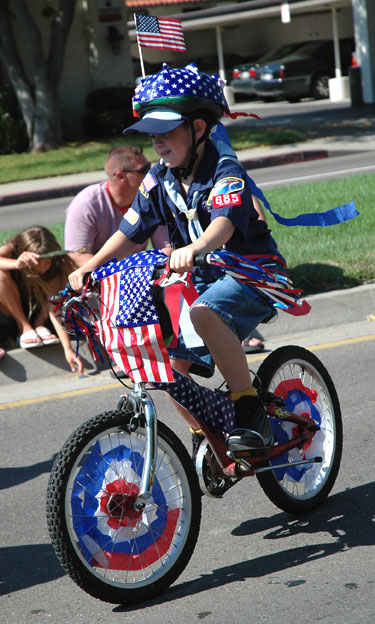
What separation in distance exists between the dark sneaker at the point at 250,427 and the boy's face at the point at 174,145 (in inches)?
40.9

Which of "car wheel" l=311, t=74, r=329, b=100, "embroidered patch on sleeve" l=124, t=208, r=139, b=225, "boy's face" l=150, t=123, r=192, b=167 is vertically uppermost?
"boy's face" l=150, t=123, r=192, b=167

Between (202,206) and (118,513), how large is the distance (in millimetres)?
1306

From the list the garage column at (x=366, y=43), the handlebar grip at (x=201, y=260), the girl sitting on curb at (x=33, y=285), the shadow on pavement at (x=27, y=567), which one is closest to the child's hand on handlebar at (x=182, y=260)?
the handlebar grip at (x=201, y=260)

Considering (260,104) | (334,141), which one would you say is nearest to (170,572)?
(334,141)

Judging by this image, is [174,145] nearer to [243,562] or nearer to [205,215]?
[205,215]

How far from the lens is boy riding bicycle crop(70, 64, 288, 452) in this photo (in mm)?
3693

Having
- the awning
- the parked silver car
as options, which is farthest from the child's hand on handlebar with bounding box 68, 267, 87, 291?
the awning

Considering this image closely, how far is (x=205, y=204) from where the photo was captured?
12.7 feet

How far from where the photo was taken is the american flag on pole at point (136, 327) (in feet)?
11.3

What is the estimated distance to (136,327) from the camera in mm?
3439

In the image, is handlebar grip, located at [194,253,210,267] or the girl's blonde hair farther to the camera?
the girl's blonde hair

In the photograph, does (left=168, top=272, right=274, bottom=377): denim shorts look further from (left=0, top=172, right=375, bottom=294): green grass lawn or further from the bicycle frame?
(left=0, top=172, right=375, bottom=294): green grass lawn

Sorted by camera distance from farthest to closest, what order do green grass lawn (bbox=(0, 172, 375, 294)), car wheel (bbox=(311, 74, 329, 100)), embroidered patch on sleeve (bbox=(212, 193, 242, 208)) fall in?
car wheel (bbox=(311, 74, 329, 100)) < green grass lawn (bbox=(0, 172, 375, 294)) < embroidered patch on sleeve (bbox=(212, 193, 242, 208))

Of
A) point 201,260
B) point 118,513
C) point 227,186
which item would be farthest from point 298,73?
point 118,513
